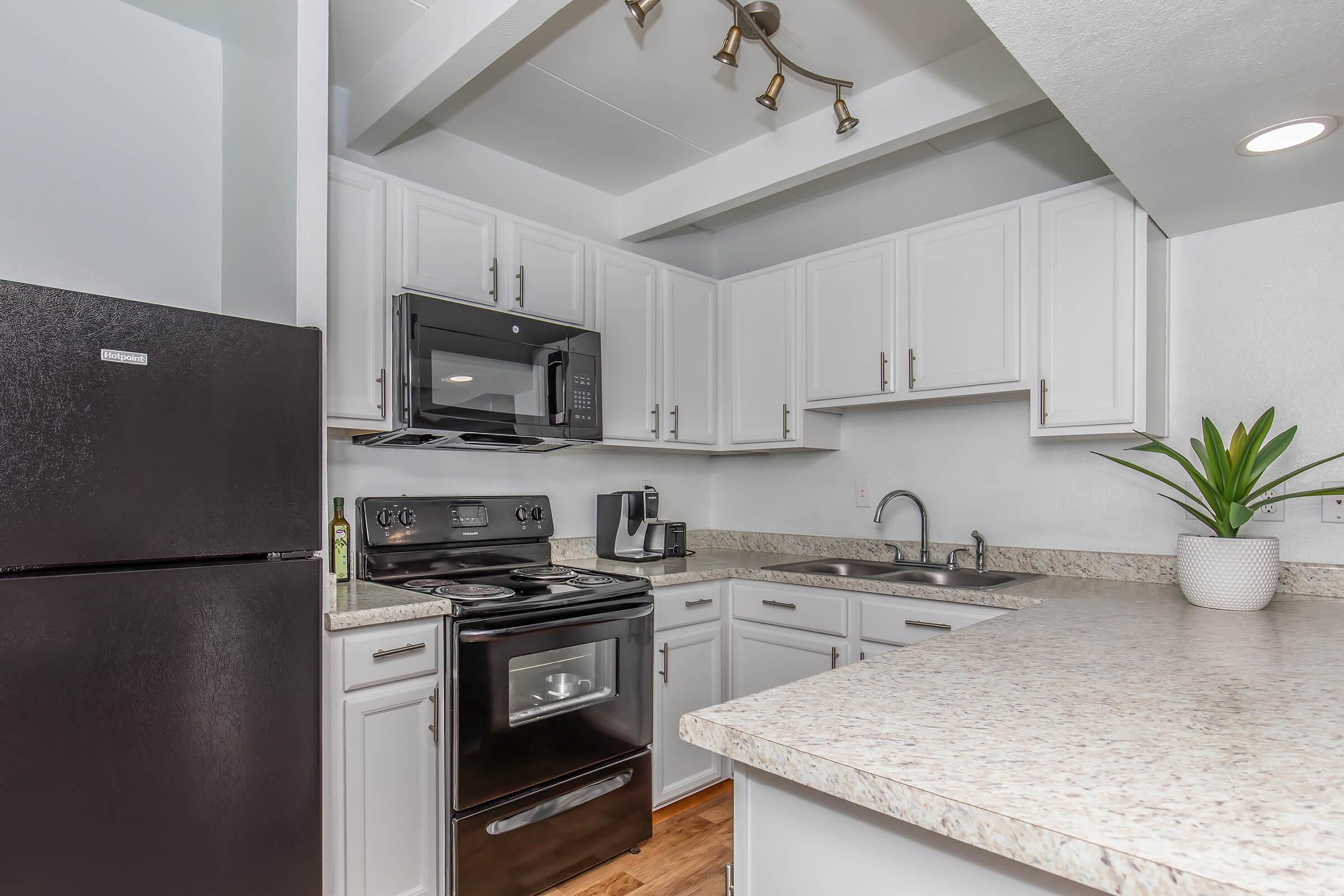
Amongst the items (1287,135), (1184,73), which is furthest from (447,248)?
(1287,135)

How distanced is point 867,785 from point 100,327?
4.74 feet

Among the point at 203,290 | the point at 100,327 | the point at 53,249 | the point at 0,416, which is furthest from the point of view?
the point at 203,290

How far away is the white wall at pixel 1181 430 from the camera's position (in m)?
2.07

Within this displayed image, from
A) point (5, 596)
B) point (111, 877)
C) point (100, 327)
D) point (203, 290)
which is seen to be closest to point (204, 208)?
point (203, 290)

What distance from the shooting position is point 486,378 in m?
2.36

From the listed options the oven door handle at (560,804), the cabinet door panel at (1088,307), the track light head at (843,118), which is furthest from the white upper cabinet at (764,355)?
the oven door handle at (560,804)

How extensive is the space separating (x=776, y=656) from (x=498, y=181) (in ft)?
6.98

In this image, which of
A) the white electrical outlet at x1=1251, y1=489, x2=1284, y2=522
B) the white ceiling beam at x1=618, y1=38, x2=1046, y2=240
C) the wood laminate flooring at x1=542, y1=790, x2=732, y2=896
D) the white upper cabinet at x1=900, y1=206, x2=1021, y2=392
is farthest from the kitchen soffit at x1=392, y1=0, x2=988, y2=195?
the wood laminate flooring at x1=542, y1=790, x2=732, y2=896

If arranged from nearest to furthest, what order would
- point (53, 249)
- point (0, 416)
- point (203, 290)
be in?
point (0, 416) < point (53, 249) < point (203, 290)

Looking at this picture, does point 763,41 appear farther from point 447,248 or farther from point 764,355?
point 764,355

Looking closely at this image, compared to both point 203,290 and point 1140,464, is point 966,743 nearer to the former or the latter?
point 1140,464

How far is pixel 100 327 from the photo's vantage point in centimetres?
130

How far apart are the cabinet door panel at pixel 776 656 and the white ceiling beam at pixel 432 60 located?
6.71 ft

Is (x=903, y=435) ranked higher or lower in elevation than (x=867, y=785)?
higher
